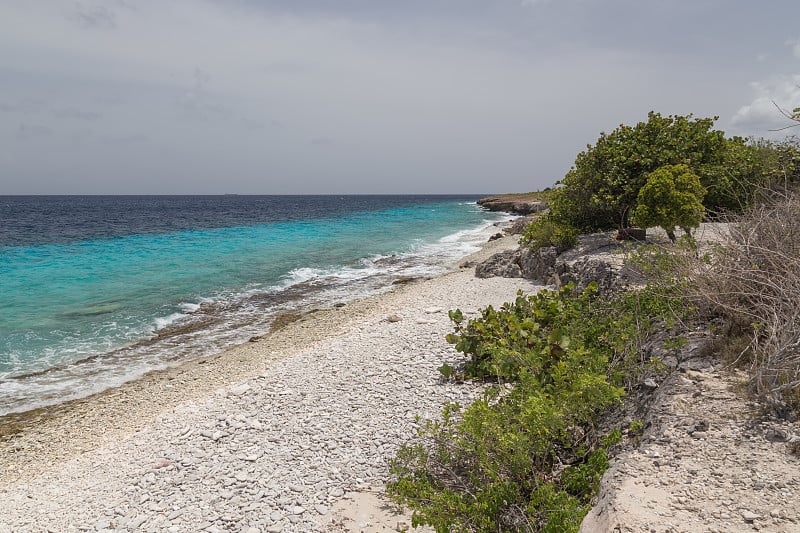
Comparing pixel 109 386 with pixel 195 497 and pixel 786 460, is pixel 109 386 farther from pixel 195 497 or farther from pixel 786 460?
pixel 786 460

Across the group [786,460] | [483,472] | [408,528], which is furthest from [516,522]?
[786,460]

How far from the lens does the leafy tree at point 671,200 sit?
36.8ft

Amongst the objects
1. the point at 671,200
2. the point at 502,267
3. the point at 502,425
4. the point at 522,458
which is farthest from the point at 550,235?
the point at 522,458

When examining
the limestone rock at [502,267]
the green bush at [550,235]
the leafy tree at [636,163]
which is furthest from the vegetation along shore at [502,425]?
the limestone rock at [502,267]

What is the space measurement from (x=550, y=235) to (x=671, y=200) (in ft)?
17.2

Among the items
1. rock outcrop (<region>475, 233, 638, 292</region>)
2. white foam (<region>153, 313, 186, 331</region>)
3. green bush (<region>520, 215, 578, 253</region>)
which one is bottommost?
white foam (<region>153, 313, 186, 331</region>)

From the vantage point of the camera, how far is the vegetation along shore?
4.31m

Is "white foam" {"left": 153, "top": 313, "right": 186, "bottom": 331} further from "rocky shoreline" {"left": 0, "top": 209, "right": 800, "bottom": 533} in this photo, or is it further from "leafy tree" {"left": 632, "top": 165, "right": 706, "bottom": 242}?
"leafy tree" {"left": 632, "top": 165, "right": 706, "bottom": 242}

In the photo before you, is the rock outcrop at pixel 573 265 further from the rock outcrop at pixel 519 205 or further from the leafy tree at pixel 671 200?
the rock outcrop at pixel 519 205

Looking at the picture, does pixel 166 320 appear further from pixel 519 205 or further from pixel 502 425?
pixel 519 205

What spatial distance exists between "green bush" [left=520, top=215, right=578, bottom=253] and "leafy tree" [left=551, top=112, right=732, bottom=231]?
1.90 feet

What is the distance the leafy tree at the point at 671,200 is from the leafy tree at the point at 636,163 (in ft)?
4.08

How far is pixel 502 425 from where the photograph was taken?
5.38 m

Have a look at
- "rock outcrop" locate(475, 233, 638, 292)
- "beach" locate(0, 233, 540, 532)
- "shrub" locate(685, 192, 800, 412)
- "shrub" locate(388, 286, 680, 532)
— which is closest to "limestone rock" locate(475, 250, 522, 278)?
"rock outcrop" locate(475, 233, 638, 292)
